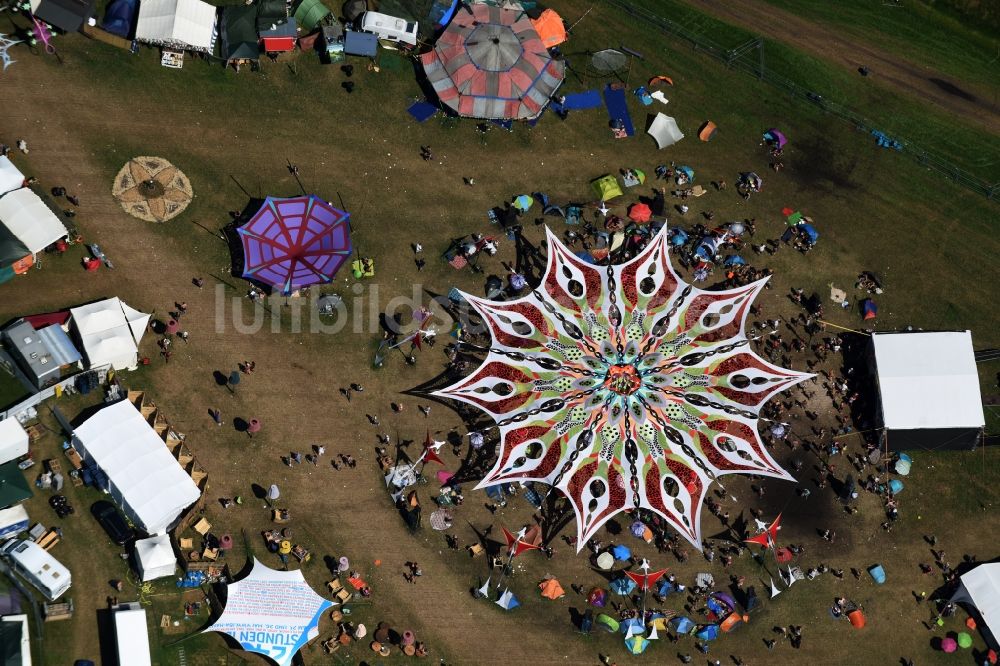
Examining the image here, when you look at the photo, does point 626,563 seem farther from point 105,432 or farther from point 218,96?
point 218,96

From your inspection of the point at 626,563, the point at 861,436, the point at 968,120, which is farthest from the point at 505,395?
the point at 968,120

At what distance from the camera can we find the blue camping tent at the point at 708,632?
57.2 metres

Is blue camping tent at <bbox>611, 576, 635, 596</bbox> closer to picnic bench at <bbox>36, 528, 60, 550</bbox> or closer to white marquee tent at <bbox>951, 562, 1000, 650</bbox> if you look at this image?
white marquee tent at <bbox>951, 562, 1000, 650</bbox>

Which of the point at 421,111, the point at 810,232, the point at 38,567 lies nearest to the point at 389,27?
the point at 421,111

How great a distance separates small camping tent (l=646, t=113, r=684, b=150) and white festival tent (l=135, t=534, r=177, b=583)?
128 ft

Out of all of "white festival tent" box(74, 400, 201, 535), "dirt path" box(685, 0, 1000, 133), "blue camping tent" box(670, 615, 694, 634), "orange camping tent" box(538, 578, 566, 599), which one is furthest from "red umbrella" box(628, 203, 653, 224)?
"white festival tent" box(74, 400, 201, 535)

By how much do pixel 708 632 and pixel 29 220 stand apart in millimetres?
46628

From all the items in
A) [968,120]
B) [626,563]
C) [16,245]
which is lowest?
[626,563]

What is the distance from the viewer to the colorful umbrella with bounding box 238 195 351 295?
2287 inches

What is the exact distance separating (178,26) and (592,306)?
3107cm

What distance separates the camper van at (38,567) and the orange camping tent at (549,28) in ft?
142

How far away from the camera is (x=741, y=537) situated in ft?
194

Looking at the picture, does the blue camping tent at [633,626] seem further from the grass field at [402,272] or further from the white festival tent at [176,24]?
the white festival tent at [176,24]

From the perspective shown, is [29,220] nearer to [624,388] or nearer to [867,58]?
[624,388]
